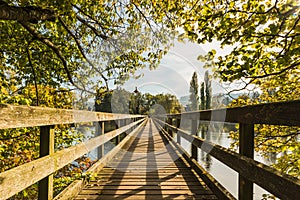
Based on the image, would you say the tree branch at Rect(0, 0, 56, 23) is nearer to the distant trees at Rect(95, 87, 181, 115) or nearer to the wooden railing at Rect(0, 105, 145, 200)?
the wooden railing at Rect(0, 105, 145, 200)

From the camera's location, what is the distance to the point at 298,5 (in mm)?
3201

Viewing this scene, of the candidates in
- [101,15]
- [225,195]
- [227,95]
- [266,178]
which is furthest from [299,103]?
[101,15]

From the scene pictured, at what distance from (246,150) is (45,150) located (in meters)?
1.47

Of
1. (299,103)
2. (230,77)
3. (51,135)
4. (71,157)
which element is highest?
(230,77)

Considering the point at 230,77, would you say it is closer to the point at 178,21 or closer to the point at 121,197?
the point at 178,21

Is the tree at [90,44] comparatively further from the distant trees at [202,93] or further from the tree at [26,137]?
the distant trees at [202,93]

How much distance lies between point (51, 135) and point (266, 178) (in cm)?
150

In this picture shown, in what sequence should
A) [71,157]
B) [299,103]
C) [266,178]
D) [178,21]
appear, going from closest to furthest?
[299,103]
[266,178]
[71,157]
[178,21]

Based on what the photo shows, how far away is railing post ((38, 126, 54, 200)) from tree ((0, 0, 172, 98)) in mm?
3608

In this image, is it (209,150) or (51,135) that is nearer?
(51,135)

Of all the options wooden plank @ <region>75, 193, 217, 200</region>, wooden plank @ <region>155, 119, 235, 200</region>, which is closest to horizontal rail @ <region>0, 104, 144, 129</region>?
wooden plank @ <region>75, 193, 217, 200</region>

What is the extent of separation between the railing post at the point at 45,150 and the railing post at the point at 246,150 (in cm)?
143

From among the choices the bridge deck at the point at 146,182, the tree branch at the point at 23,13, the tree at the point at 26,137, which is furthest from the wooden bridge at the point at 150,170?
the tree branch at the point at 23,13

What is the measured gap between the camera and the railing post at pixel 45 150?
1786mm
